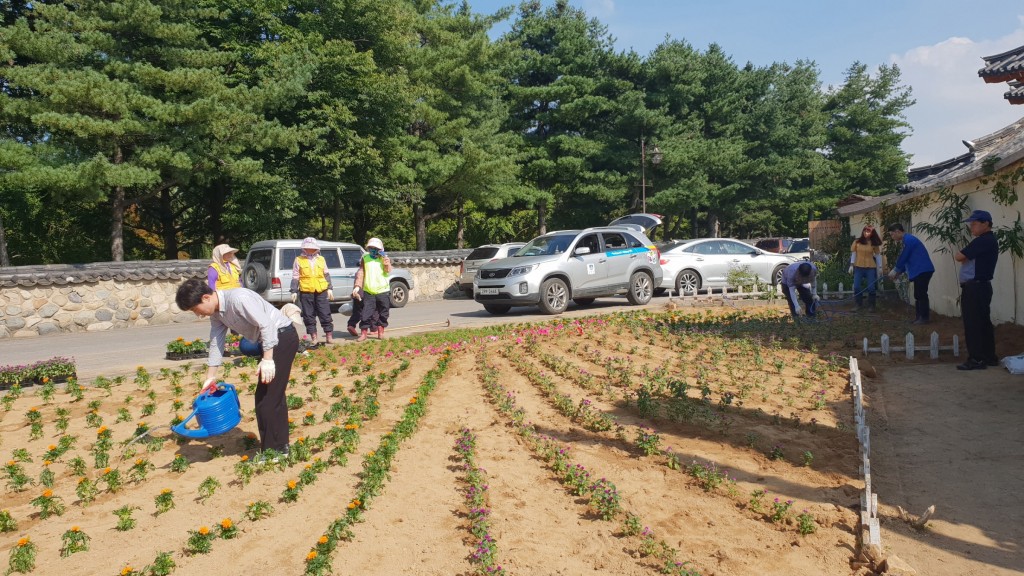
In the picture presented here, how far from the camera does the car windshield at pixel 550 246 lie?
14.7 metres

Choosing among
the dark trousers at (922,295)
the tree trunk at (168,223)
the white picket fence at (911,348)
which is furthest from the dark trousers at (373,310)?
the tree trunk at (168,223)

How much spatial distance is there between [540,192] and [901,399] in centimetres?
2732

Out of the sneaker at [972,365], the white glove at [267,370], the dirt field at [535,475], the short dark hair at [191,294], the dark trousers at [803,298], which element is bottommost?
the dirt field at [535,475]

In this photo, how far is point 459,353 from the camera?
385 inches

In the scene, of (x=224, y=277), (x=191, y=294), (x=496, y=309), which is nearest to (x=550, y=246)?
(x=496, y=309)

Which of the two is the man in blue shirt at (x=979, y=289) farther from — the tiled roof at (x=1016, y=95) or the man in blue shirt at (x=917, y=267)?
the man in blue shirt at (x=917, y=267)

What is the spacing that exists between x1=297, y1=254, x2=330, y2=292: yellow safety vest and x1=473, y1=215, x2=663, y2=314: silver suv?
4.43 meters

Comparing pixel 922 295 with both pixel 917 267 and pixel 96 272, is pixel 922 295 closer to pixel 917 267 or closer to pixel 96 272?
pixel 917 267

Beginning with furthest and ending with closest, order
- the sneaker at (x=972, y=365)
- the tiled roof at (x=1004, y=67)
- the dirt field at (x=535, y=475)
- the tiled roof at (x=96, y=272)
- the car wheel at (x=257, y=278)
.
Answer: the car wheel at (x=257, y=278) → the tiled roof at (x=96, y=272) → the tiled roof at (x=1004, y=67) → the sneaker at (x=972, y=365) → the dirt field at (x=535, y=475)

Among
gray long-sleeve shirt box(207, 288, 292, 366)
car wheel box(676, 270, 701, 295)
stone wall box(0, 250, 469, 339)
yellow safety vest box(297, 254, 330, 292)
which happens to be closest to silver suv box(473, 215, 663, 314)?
car wheel box(676, 270, 701, 295)

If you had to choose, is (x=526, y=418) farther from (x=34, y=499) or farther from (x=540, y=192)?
(x=540, y=192)

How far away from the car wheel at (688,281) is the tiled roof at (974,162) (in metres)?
4.42

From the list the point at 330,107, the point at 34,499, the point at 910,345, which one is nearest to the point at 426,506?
the point at 34,499

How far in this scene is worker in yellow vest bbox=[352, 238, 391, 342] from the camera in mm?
11039
